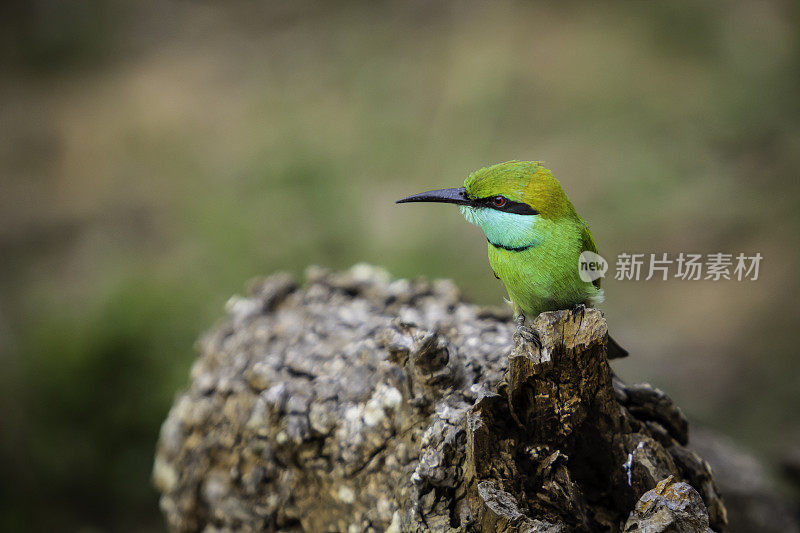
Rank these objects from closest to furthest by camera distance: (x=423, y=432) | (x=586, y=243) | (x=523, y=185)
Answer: (x=423, y=432)
(x=523, y=185)
(x=586, y=243)

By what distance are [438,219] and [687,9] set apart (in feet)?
9.67

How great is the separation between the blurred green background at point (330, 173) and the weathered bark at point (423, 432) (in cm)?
167

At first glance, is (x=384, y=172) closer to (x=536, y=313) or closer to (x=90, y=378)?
(x=90, y=378)

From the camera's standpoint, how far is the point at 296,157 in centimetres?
614

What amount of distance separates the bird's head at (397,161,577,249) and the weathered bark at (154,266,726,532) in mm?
429

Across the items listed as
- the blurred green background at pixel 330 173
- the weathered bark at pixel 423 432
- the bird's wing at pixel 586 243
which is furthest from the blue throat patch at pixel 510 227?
the blurred green background at pixel 330 173

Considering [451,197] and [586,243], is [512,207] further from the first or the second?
[586,243]

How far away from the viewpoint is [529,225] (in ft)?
7.48

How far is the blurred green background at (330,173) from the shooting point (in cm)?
427

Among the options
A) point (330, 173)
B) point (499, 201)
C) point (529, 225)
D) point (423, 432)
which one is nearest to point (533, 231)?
point (529, 225)

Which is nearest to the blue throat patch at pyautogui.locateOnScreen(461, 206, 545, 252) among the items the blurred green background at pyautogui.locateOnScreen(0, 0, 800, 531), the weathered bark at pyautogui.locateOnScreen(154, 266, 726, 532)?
the weathered bark at pyautogui.locateOnScreen(154, 266, 726, 532)

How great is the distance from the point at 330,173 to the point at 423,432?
13.5ft

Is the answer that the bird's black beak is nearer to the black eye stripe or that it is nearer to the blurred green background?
the black eye stripe

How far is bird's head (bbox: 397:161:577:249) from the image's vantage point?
226 centimetres
